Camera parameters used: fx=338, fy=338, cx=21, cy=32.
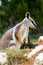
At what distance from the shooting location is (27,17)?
27.9ft

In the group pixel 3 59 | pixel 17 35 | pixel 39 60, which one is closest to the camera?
pixel 39 60

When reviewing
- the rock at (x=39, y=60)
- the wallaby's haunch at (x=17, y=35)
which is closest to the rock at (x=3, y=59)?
the rock at (x=39, y=60)

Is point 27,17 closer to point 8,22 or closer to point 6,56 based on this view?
point 6,56

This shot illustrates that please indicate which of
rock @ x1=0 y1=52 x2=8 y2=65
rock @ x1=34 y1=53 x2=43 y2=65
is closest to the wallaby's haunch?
rock @ x1=0 y1=52 x2=8 y2=65

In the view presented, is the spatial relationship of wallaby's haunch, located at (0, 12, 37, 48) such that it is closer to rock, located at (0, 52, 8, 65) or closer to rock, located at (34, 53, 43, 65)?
rock, located at (0, 52, 8, 65)

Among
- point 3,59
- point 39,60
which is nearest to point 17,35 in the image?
point 3,59

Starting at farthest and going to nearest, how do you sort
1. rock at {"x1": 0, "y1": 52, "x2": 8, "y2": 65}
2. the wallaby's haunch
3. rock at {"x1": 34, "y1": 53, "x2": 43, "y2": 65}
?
the wallaby's haunch < rock at {"x1": 0, "y1": 52, "x2": 8, "y2": 65} < rock at {"x1": 34, "y1": 53, "x2": 43, "y2": 65}

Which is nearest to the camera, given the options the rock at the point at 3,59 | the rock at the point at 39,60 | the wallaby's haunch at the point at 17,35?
the rock at the point at 39,60

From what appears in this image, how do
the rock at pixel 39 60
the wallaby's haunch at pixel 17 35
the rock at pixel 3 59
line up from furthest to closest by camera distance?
the wallaby's haunch at pixel 17 35 < the rock at pixel 3 59 < the rock at pixel 39 60

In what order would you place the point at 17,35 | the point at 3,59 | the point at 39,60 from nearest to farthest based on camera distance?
the point at 39,60
the point at 3,59
the point at 17,35

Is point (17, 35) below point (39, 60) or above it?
above

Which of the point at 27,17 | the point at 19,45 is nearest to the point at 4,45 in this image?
the point at 19,45

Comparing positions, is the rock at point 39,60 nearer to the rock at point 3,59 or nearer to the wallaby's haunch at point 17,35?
the rock at point 3,59

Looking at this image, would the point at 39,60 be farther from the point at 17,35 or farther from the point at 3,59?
the point at 17,35
